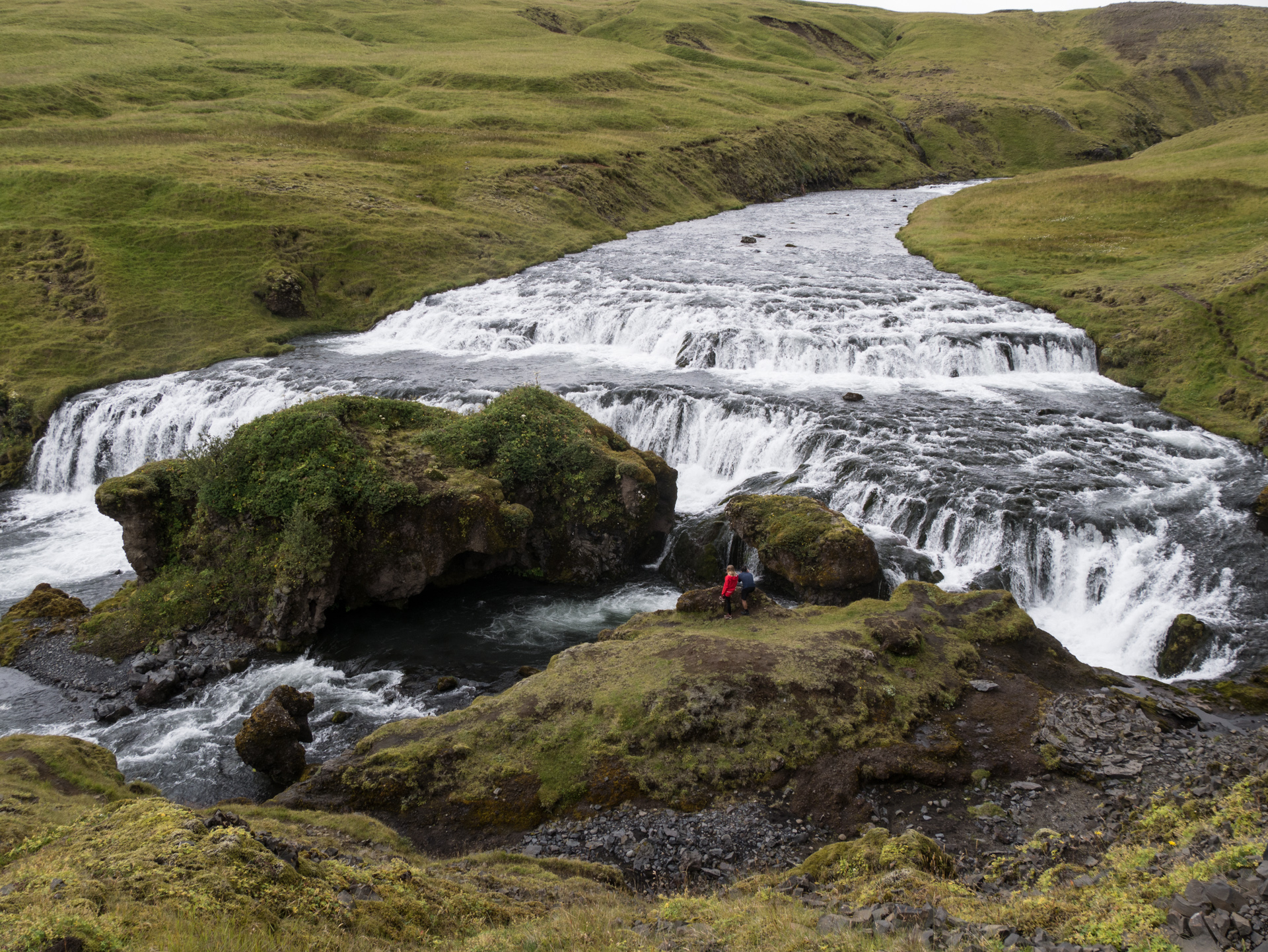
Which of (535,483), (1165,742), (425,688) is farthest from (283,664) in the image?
(1165,742)

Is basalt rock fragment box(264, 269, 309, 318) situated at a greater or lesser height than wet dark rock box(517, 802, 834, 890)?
greater

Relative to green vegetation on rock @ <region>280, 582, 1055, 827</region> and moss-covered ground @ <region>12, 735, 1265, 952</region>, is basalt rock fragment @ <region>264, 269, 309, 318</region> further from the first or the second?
moss-covered ground @ <region>12, 735, 1265, 952</region>

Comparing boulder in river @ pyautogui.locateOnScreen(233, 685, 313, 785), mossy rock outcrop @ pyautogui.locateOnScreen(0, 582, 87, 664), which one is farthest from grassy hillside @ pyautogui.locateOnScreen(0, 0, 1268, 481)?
boulder in river @ pyautogui.locateOnScreen(233, 685, 313, 785)

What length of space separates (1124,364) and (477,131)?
62.2 m

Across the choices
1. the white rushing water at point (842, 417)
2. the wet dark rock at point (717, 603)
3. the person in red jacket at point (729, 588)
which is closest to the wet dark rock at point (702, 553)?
the white rushing water at point (842, 417)

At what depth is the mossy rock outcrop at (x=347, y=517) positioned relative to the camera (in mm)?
21500

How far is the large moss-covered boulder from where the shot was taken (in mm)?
20500

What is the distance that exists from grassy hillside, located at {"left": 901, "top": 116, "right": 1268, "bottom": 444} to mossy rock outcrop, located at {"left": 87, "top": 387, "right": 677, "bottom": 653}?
22978 millimetres

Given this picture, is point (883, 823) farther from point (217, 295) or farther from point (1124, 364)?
point (217, 295)

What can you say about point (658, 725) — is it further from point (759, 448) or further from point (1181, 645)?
point (759, 448)

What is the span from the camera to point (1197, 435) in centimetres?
2770

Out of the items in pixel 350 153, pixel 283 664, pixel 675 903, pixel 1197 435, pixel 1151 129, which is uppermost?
pixel 1151 129

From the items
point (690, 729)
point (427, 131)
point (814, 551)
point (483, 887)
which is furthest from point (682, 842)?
point (427, 131)

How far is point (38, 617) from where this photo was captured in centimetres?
2286
